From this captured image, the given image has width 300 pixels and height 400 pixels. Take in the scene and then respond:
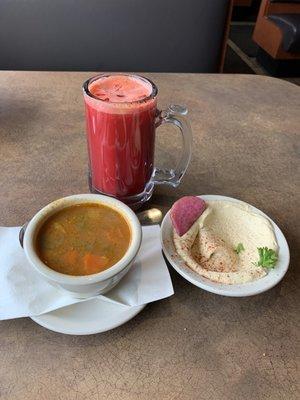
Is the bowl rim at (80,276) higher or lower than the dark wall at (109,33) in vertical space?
higher

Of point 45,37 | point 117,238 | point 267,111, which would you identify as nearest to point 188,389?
point 117,238

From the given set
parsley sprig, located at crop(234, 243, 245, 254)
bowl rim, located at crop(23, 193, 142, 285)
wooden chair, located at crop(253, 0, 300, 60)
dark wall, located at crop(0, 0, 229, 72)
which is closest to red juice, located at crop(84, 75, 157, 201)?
bowl rim, located at crop(23, 193, 142, 285)

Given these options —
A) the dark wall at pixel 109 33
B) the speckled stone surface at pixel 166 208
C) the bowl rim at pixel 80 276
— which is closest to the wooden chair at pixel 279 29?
the dark wall at pixel 109 33

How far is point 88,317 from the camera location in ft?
1.57

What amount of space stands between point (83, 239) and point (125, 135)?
0.19m

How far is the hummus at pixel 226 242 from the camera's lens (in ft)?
1.65

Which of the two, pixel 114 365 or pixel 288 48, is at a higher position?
pixel 114 365

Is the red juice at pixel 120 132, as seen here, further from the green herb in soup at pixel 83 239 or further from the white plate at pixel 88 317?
the white plate at pixel 88 317

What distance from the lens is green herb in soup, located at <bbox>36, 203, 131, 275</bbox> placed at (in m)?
0.47

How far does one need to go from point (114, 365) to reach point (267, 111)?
795 millimetres

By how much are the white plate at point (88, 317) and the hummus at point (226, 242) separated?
0.11 metres

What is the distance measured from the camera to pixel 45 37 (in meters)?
1.41

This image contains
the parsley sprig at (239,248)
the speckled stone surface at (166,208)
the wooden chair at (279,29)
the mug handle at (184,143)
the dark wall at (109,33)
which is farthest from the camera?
the wooden chair at (279,29)

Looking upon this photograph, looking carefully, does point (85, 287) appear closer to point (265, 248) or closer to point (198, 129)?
point (265, 248)
